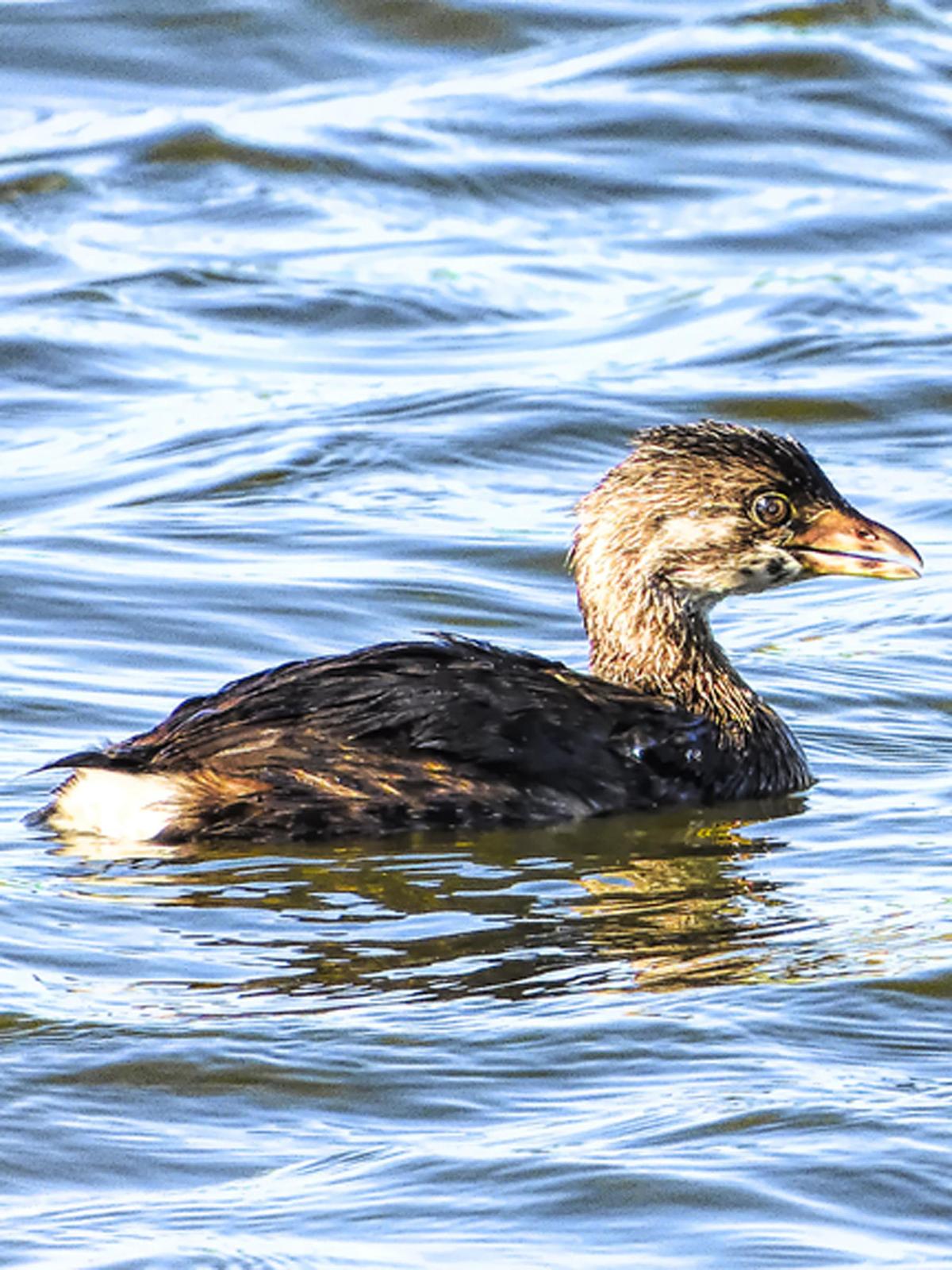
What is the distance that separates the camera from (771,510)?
8.88m

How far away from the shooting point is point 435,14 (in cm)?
2008

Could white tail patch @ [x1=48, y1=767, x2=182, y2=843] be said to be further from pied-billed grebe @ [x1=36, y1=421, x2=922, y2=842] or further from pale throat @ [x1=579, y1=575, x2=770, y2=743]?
pale throat @ [x1=579, y1=575, x2=770, y2=743]

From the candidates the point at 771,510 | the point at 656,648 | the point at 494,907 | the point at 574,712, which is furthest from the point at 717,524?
the point at 494,907

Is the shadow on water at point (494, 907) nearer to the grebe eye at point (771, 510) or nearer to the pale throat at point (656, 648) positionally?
the pale throat at point (656, 648)

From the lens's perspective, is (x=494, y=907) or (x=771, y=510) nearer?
(x=494, y=907)

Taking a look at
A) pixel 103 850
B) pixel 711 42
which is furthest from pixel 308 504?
pixel 711 42

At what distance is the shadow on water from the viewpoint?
6.91 m

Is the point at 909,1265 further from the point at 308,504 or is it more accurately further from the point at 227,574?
the point at 308,504

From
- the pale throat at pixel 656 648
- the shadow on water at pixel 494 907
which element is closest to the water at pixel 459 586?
the shadow on water at pixel 494 907

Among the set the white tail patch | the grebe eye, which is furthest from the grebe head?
the white tail patch

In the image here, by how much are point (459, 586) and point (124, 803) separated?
122 inches

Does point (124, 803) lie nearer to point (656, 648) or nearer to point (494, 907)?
point (494, 907)

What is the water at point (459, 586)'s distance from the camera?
5844 mm

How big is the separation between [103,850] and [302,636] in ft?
7.87
